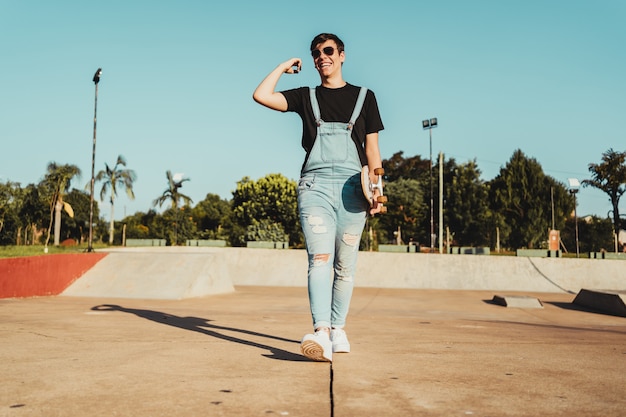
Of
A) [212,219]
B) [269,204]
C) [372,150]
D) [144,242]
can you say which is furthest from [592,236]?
[372,150]

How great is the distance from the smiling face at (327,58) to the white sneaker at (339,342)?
1.77 meters

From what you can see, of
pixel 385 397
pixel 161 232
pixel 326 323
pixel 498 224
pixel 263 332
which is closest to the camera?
pixel 385 397

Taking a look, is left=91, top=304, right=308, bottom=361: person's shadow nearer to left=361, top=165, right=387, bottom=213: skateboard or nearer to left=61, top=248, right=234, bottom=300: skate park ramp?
left=361, top=165, right=387, bottom=213: skateboard

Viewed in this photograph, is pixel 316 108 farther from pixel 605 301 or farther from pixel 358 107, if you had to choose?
pixel 605 301

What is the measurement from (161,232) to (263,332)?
5013 centimetres

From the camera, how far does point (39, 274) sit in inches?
389

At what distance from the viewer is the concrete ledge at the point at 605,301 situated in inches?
372

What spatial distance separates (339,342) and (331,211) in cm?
88

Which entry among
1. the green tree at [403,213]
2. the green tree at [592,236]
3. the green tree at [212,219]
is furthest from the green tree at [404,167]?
the green tree at [212,219]

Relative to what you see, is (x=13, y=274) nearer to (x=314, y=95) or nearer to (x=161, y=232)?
(x=314, y=95)

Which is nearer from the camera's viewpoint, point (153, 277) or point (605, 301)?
point (605, 301)

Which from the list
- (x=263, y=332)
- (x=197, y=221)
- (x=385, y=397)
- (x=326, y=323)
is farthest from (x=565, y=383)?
(x=197, y=221)

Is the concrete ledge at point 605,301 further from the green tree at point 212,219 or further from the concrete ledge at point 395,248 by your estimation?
the green tree at point 212,219

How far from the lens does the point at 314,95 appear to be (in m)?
3.72
